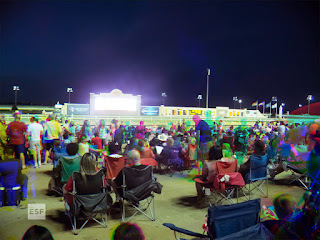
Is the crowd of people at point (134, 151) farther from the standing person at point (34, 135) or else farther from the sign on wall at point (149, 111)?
the sign on wall at point (149, 111)

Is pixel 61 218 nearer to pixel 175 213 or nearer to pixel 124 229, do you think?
pixel 124 229

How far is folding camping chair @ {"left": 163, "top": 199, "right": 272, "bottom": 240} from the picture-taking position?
8.67ft

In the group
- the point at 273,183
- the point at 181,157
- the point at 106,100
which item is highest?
the point at 106,100

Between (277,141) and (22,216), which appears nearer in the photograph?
(22,216)

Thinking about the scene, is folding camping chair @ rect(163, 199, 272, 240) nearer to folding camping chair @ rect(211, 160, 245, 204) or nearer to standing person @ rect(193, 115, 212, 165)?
folding camping chair @ rect(211, 160, 245, 204)

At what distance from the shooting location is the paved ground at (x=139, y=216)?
4.12 m

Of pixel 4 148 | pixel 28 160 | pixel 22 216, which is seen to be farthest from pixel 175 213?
pixel 28 160

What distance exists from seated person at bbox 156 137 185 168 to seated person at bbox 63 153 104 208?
3.93 metres

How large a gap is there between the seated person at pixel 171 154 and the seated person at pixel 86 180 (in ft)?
12.9

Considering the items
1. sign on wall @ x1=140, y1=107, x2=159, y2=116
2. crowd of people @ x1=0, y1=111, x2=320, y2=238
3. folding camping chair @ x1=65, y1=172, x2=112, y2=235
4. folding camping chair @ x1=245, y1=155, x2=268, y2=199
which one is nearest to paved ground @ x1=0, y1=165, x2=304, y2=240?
folding camping chair @ x1=65, y1=172, x2=112, y2=235

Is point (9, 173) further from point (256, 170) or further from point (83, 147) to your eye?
point (256, 170)

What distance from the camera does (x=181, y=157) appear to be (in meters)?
8.38

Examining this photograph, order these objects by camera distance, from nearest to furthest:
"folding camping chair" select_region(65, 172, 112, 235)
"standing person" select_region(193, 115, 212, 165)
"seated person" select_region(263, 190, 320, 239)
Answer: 1. "seated person" select_region(263, 190, 320, 239)
2. "folding camping chair" select_region(65, 172, 112, 235)
3. "standing person" select_region(193, 115, 212, 165)

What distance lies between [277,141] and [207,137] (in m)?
2.58
